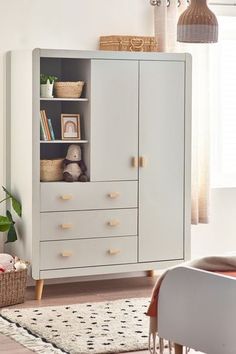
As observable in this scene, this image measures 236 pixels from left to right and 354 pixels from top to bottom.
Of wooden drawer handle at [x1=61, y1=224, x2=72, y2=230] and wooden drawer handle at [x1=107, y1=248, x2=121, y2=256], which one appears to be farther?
wooden drawer handle at [x1=107, y1=248, x2=121, y2=256]

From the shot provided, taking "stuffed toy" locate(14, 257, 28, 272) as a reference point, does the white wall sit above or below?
above

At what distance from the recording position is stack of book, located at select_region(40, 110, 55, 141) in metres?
5.87

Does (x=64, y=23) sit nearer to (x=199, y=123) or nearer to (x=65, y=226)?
(x=199, y=123)

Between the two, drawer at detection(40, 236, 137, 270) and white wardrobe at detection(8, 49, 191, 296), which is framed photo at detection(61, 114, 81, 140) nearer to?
white wardrobe at detection(8, 49, 191, 296)

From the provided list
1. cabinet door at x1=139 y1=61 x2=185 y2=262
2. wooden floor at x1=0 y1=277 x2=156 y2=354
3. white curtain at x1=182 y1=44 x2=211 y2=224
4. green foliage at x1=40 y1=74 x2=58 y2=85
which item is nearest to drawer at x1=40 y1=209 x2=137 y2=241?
cabinet door at x1=139 y1=61 x2=185 y2=262

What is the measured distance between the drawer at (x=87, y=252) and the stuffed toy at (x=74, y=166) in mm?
402

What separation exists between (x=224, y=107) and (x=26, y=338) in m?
2.69

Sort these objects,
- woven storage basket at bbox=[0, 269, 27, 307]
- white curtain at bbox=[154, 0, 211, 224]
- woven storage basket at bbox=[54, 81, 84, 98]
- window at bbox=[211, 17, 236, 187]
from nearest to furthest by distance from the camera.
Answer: woven storage basket at bbox=[0, 269, 27, 307], woven storage basket at bbox=[54, 81, 84, 98], white curtain at bbox=[154, 0, 211, 224], window at bbox=[211, 17, 236, 187]

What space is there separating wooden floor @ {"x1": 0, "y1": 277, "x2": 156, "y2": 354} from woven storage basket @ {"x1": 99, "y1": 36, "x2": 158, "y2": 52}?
157 centimetres

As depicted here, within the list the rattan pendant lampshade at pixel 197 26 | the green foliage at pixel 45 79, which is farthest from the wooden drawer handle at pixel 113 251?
the rattan pendant lampshade at pixel 197 26

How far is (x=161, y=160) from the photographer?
20.3ft

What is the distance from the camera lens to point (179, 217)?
6.28 meters

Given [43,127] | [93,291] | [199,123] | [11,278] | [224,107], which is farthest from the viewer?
[224,107]

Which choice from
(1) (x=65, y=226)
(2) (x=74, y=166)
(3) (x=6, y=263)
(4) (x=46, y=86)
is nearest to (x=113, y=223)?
(1) (x=65, y=226)
